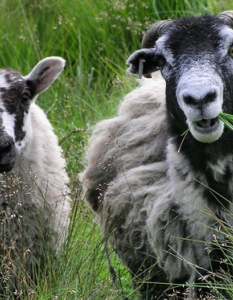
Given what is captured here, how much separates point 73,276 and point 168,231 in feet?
2.18

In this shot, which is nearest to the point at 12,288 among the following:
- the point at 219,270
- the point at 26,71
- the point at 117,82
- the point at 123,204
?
the point at 123,204

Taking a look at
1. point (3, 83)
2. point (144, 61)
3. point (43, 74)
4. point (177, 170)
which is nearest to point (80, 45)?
point (43, 74)

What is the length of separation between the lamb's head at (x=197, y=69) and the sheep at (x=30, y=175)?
36.4 inches

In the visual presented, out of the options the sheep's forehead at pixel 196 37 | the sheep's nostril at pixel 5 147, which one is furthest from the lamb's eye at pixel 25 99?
the sheep's forehead at pixel 196 37

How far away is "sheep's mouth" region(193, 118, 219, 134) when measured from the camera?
562cm

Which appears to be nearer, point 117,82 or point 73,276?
point 73,276

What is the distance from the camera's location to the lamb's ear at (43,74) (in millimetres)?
7090

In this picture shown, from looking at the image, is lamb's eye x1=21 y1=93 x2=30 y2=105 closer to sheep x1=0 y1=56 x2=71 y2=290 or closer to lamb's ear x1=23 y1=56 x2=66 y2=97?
sheep x1=0 y1=56 x2=71 y2=290

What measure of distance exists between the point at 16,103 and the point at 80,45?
3.22m

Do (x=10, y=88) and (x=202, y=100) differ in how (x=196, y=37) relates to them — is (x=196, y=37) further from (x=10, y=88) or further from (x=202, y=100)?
(x=10, y=88)

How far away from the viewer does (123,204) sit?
6.52 m

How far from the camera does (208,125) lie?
221 inches

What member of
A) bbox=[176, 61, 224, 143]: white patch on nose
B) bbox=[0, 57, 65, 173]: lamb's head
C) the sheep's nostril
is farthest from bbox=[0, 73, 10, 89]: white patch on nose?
bbox=[176, 61, 224, 143]: white patch on nose

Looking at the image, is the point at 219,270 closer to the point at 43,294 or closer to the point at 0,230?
the point at 43,294
